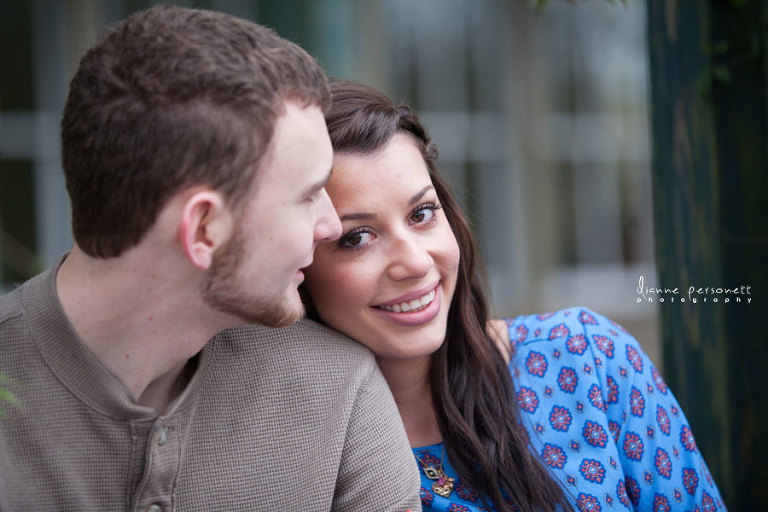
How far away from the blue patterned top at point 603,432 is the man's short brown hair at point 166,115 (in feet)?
2.85

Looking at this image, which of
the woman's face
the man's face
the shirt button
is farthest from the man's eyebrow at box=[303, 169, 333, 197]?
the shirt button

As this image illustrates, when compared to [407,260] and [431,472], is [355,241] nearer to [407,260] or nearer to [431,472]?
[407,260]

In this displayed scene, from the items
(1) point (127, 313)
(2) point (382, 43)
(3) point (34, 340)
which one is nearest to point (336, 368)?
(1) point (127, 313)

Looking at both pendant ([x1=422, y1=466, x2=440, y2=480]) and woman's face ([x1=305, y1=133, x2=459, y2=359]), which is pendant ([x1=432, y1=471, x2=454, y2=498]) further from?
woman's face ([x1=305, y1=133, x2=459, y2=359])

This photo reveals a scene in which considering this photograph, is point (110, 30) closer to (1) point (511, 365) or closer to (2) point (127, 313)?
(2) point (127, 313)

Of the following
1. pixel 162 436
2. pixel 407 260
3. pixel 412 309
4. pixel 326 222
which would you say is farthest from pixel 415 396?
pixel 162 436

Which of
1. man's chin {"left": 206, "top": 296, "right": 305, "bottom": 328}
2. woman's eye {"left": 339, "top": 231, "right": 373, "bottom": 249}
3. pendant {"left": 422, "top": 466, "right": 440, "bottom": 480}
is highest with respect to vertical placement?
woman's eye {"left": 339, "top": 231, "right": 373, "bottom": 249}

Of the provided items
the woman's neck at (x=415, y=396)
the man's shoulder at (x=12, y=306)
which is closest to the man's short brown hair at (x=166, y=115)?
the man's shoulder at (x=12, y=306)

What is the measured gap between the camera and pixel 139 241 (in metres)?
1.55

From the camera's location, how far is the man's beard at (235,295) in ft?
5.10

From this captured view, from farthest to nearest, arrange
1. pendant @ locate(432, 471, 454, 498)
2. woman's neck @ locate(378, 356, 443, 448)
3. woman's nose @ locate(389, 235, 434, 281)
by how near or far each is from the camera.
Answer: woman's neck @ locate(378, 356, 443, 448), pendant @ locate(432, 471, 454, 498), woman's nose @ locate(389, 235, 434, 281)

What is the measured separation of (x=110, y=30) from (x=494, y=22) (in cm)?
541

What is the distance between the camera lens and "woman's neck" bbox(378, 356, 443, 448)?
2.08 metres

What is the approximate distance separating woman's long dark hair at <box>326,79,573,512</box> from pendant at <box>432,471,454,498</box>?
0.03m
